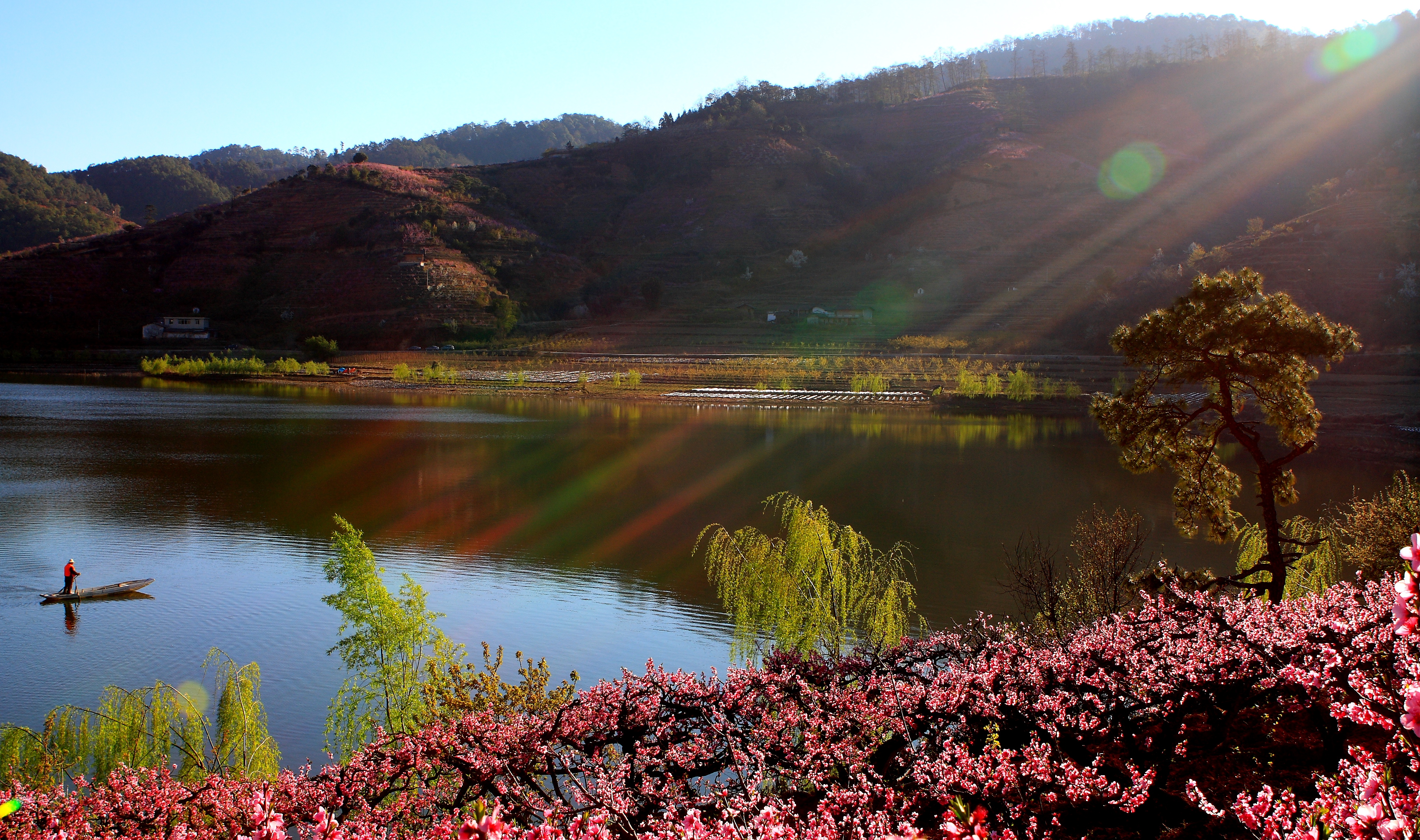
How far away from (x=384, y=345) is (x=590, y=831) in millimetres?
83831

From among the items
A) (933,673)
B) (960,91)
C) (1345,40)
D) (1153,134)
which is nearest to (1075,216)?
(1153,134)

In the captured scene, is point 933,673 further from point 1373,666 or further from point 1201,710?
point 1373,666

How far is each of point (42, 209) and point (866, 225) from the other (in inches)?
4492

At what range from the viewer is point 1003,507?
26203 millimetres

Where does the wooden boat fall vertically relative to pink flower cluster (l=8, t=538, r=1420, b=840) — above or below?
below

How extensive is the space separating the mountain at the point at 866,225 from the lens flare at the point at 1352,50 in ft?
2.52

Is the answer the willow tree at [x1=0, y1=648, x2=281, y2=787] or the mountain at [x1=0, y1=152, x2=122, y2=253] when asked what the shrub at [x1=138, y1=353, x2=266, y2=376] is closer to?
the mountain at [x1=0, y1=152, x2=122, y2=253]

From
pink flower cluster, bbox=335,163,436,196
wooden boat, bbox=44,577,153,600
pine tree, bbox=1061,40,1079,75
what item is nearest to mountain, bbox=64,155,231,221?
pink flower cluster, bbox=335,163,436,196

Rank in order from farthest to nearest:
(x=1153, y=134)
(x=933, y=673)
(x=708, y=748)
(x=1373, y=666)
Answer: (x=1153, y=134) < (x=933, y=673) < (x=708, y=748) < (x=1373, y=666)

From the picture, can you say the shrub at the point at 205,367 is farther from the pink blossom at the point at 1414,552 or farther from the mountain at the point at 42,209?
the pink blossom at the point at 1414,552

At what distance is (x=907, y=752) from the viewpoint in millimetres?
5746

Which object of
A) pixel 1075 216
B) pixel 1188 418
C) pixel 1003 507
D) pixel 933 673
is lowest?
pixel 1003 507

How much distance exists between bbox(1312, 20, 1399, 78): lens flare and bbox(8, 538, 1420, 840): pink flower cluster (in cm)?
15606

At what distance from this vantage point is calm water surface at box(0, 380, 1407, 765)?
1455 cm
